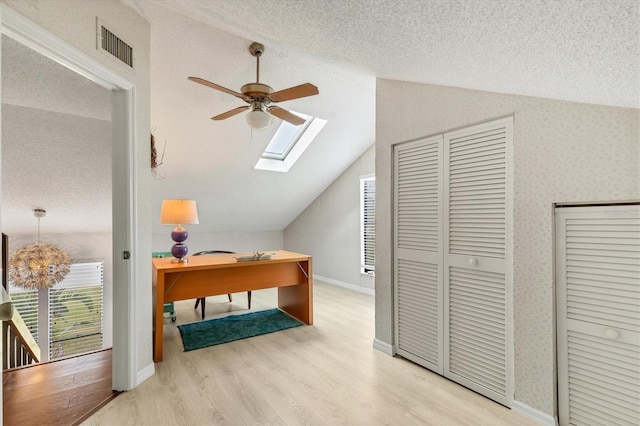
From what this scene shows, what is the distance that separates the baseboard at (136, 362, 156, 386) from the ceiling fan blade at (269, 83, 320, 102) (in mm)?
2221

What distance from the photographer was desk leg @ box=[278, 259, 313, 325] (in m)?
3.47

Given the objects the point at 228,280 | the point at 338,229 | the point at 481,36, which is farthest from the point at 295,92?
the point at 338,229

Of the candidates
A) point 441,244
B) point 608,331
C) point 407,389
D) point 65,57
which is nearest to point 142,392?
point 407,389

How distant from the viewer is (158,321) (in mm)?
2588

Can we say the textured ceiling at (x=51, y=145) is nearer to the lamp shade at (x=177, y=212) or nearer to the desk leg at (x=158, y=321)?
the lamp shade at (x=177, y=212)

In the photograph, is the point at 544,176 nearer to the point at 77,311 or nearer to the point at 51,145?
the point at 51,145

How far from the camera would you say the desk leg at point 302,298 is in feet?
11.4

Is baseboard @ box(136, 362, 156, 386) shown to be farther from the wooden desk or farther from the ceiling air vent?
the ceiling air vent

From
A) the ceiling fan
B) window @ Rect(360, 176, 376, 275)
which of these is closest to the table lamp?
the ceiling fan

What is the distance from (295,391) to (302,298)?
1.49 metres

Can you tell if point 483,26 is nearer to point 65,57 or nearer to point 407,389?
point 65,57

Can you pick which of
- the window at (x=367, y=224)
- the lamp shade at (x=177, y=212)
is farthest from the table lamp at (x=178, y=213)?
the window at (x=367, y=224)

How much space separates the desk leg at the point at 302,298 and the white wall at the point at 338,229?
150cm

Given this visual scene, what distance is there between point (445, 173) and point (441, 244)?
54 centimetres
